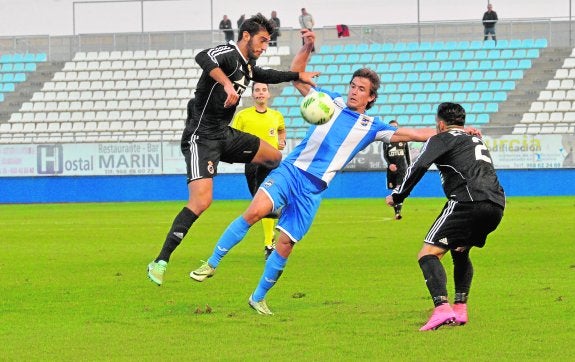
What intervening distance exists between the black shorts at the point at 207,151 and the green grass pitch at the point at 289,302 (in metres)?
1.07

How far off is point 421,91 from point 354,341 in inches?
1290

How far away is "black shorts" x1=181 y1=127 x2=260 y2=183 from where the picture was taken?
1034 centimetres

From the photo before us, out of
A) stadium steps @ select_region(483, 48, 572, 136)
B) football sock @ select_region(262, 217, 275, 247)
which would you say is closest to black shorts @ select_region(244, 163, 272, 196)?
football sock @ select_region(262, 217, 275, 247)

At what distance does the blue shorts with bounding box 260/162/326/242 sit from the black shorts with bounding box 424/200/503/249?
1171mm

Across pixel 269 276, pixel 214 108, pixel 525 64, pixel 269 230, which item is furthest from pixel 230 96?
pixel 525 64

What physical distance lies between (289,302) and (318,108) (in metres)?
1.61

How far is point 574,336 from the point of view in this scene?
723cm

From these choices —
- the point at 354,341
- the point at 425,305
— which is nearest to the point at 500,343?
the point at 354,341

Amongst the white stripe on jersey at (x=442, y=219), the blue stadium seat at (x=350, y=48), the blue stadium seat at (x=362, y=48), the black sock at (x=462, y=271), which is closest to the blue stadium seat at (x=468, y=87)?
the blue stadium seat at (x=362, y=48)

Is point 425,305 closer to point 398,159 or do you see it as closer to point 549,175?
point 398,159

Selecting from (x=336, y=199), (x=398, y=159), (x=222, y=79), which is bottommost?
(x=336, y=199)

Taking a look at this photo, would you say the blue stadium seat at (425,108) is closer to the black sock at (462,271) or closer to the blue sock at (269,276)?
the blue sock at (269,276)

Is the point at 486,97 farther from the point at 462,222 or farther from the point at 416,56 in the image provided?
the point at 462,222

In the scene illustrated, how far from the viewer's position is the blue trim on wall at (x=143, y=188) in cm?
3366
